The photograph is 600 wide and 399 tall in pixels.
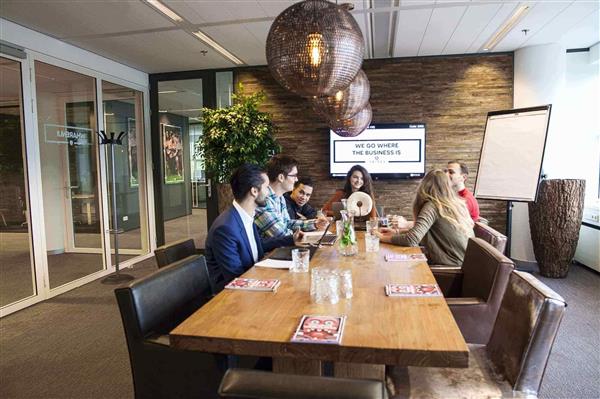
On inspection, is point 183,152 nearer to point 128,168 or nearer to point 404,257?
point 128,168

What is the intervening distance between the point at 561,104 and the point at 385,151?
2186 millimetres

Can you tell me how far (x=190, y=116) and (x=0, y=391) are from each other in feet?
15.5

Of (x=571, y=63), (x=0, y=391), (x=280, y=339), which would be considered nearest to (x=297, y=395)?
(x=280, y=339)

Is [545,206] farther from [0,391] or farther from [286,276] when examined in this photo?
[0,391]

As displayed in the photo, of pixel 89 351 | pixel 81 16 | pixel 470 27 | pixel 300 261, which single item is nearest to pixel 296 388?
pixel 300 261

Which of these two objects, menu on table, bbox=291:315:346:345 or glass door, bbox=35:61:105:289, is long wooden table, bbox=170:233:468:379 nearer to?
menu on table, bbox=291:315:346:345

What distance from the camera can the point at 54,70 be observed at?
15.1 ft

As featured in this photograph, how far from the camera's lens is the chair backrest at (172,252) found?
2309 mm

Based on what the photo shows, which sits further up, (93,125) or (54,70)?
(54,70)

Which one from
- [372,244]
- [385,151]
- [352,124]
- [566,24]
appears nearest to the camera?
[372,244]

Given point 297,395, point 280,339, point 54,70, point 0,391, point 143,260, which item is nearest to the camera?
point 297,395

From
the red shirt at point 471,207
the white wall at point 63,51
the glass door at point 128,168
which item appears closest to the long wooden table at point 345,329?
the red shirt at point 471,207

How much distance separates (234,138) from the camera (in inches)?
203

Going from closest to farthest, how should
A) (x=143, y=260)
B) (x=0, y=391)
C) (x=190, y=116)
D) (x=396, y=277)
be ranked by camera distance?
(x=396, y=277), (x=0, y=391), (x=143, y=260), (x=190, y=116)
